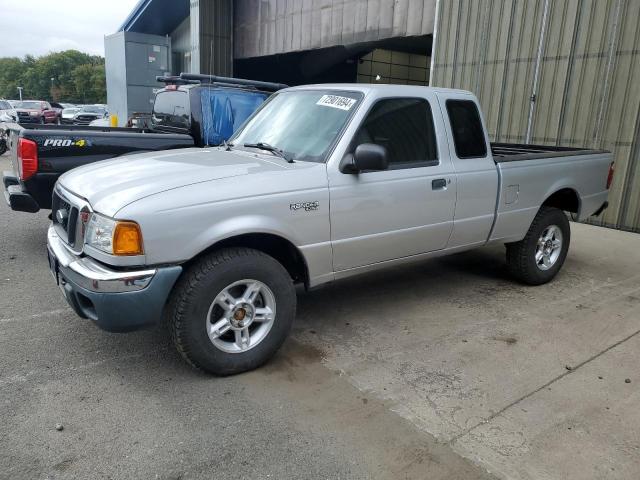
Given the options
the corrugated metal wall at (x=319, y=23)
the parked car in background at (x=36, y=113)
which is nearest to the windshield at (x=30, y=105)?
the parked car in background at (x=36, y=113)

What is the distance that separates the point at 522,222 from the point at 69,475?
172 inches

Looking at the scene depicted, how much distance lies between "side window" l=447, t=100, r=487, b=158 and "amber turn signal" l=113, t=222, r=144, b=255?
2817mm

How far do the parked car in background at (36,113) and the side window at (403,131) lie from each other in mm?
28155

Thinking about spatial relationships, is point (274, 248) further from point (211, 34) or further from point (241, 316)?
point (211, 34)

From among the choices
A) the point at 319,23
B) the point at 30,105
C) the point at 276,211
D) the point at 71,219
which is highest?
the point at 319,23

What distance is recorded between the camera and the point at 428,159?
443 centimetres

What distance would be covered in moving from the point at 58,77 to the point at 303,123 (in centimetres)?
11660

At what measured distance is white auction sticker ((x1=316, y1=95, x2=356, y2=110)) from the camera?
13.4 ft

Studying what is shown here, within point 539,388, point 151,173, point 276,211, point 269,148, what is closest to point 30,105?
point 269,148

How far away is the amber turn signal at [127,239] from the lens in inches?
119

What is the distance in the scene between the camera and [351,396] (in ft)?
11.0

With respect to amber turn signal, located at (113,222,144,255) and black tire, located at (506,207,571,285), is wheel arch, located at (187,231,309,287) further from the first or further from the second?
black tire, located at (506,207,571,285)

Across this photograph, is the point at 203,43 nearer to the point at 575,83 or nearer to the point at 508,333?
the point at 575,83

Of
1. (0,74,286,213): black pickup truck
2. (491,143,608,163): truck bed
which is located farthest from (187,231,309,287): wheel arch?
(0,74,286,213): black pickup truck
